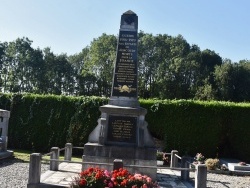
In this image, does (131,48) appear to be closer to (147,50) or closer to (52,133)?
(52,133)

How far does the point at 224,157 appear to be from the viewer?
19.3 m

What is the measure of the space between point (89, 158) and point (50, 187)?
2299 mm

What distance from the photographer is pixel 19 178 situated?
1110 centimetres

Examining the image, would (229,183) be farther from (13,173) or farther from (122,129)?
(13,173)

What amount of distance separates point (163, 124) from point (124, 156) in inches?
348

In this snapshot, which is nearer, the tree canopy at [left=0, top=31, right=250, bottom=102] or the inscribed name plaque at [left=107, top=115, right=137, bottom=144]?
the inscribed name plaque at [left=107, top=115, right=137, bottom=144]

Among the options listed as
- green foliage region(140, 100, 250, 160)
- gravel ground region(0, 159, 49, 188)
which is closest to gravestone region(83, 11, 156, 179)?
gravel ground region(0, 159, 49, 188)

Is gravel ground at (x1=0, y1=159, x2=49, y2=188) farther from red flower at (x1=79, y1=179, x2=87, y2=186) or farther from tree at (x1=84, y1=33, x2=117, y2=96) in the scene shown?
tree at (x1=84, y1=33, x2=117, y2=96)

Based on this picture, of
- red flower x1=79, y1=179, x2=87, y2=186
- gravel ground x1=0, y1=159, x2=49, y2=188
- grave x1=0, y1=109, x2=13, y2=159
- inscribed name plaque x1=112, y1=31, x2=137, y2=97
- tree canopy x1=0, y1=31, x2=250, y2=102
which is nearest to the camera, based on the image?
red flower x1=79, y1=179, x2=87, y2=186

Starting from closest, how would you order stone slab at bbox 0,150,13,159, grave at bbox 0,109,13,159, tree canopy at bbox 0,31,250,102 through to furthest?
stone slab at bbox 0,150,13,159, grave at bbox 0,109,13,159, tree canopy at bbox 0,31,250,102

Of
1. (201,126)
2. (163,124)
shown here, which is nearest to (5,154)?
(163,124)

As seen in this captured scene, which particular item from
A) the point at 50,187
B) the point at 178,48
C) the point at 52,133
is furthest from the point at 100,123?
the point at 178,48

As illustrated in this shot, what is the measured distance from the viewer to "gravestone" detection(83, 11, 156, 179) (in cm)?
1094

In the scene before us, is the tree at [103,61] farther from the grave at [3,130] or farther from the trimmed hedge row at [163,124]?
the grave at [3,130]
